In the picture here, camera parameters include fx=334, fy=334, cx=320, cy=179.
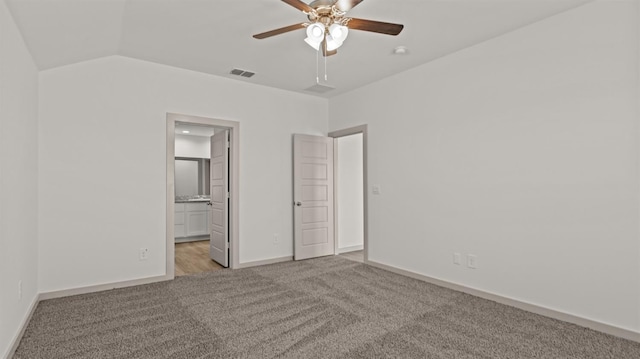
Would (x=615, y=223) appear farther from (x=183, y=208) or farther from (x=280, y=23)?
(x=183, y=208)

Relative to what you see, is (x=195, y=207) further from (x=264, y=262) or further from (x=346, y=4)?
(x=346, y=4)

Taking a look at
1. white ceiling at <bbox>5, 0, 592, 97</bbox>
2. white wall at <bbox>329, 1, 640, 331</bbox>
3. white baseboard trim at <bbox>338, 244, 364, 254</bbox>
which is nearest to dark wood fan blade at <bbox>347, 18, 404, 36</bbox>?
white ceiling at <bbox>5, 0, 592, 97</bbox>

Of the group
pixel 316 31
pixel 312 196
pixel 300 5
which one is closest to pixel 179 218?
pixel 312 196

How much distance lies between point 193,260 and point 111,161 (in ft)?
7.15

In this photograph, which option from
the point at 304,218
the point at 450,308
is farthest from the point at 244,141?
the point at 450,308

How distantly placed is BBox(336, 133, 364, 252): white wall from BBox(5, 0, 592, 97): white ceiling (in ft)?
6.46

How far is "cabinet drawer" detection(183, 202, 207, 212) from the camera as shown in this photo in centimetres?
720

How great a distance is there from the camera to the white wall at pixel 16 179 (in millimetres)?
2135

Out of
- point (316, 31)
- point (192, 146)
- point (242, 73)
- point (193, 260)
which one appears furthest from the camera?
point (192, 146)

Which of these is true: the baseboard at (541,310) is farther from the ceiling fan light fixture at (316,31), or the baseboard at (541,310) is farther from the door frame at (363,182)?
the ceiling fan light fixture at (316,31)

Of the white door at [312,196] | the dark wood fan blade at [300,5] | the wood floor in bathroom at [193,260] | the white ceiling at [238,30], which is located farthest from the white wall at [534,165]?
the wood floor in bathroom at [193,260]

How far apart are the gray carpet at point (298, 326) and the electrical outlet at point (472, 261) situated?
343 millimetres

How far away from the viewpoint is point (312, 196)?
17.6 ft

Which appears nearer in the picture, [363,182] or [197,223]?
[363,182]
